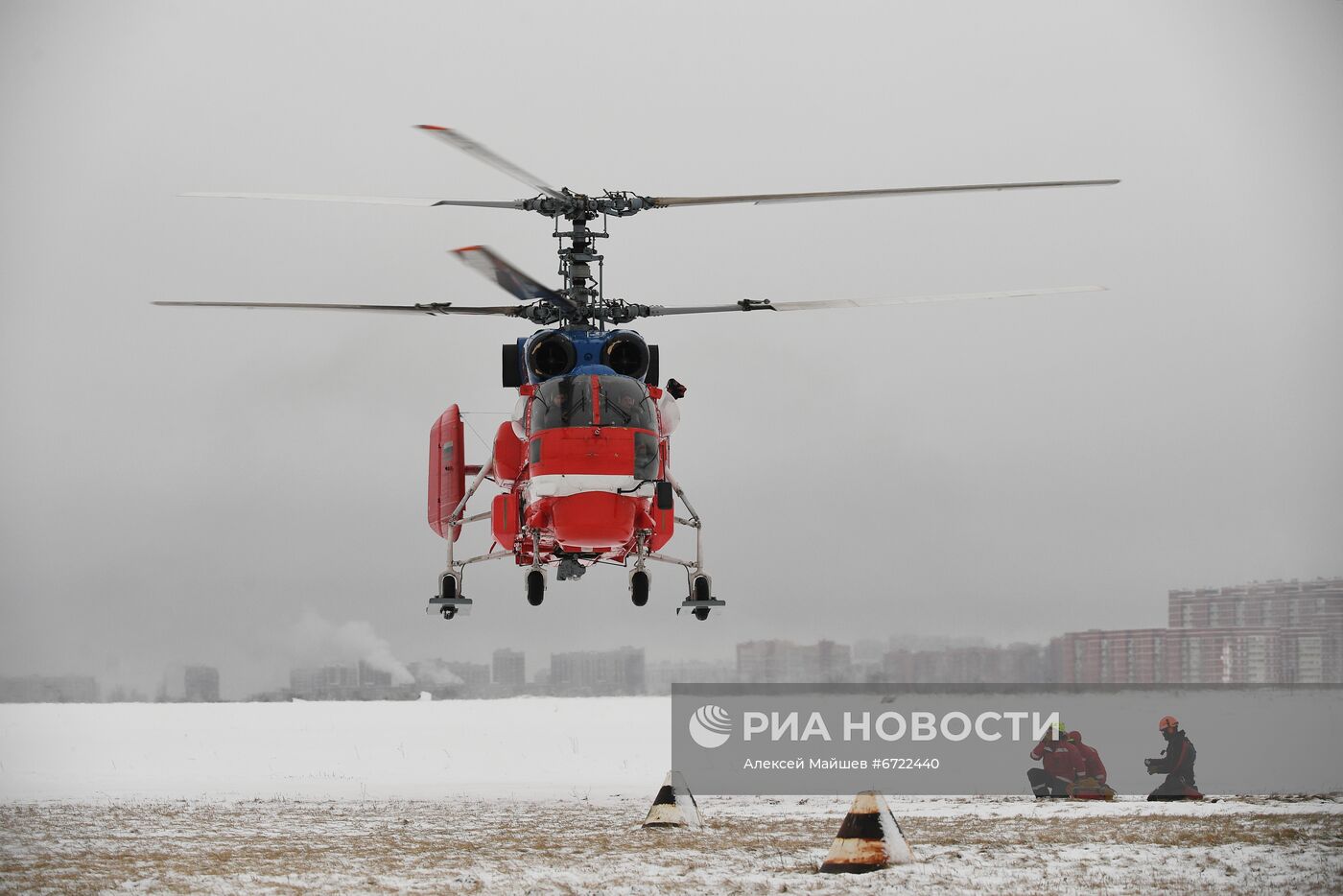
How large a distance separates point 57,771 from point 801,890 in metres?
21.6

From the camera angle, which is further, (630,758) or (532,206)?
(630,758)

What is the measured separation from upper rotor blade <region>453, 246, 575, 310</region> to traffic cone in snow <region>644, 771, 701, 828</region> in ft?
21.9

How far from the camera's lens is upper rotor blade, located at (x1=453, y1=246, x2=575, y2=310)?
14938 millimetres

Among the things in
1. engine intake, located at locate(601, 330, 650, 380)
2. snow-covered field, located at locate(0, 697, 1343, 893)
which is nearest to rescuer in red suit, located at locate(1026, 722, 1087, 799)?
snow-covered field, located at locate(0, 697, 1343, 893)

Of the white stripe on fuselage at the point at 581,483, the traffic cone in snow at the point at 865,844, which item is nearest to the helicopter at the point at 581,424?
the white stripe on fuselage at the point at 581,483

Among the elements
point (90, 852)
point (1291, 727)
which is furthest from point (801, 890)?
point (1291, 727)

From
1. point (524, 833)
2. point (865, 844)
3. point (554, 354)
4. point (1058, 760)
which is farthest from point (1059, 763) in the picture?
point (554, 354)

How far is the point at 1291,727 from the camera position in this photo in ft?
101

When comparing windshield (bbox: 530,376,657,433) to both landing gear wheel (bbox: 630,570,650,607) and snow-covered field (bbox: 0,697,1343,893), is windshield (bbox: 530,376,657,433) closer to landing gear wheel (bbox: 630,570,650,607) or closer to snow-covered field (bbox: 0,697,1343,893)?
landing gear wheel (bbox: 630,570,650,607)

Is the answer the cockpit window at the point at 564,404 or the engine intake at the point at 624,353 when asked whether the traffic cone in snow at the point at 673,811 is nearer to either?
the cockpit window at the point at 564,404

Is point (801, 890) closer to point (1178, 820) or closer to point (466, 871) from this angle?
point (466, 871)

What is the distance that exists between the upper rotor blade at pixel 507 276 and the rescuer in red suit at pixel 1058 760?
10118 mm

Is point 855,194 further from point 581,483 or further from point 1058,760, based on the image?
point 1058,760

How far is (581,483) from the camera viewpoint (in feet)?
57.4
